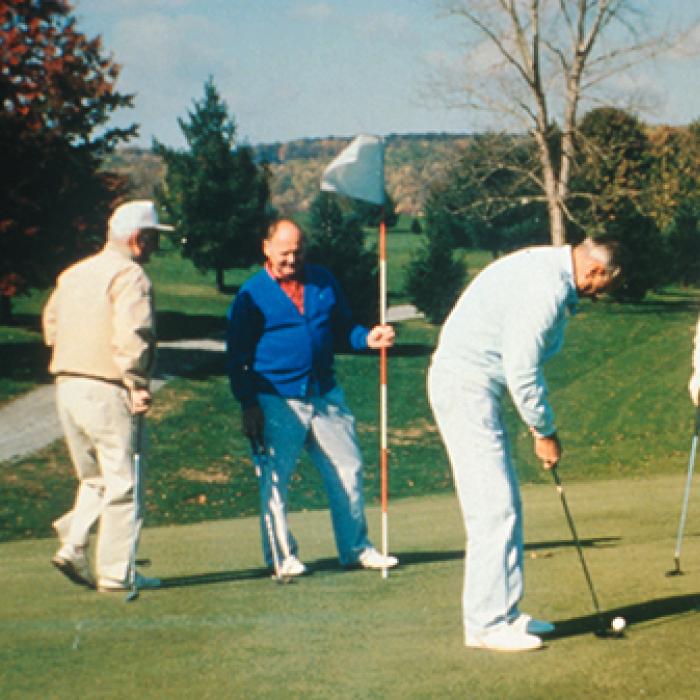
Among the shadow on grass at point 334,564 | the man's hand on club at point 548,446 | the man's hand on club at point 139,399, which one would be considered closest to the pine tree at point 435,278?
the shadow on grass at point 334,564

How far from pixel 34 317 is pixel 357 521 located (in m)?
27.3

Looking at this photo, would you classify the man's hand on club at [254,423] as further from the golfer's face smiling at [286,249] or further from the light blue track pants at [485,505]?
the light blue track pants at [485,505]

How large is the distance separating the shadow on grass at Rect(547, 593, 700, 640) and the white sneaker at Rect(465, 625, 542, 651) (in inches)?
10.0

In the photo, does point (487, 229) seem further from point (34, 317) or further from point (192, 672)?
point (192, 672)

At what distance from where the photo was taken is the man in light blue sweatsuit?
16.2 ft

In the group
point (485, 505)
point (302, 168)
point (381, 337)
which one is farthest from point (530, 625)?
point (302, 168)

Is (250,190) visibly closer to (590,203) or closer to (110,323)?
(590,203)

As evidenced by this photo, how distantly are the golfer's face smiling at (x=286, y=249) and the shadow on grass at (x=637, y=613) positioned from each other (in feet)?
8.34

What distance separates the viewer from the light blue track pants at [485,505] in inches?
200

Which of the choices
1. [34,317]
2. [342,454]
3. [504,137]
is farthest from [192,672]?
[504,137]

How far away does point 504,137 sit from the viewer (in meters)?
41.7

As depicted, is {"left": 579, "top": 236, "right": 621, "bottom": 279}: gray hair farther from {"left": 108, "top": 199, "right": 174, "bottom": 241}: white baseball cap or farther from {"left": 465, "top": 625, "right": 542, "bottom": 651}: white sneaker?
{"left": 108, "top": 199, "right": 174, "bottom": 241}: white baseball cap

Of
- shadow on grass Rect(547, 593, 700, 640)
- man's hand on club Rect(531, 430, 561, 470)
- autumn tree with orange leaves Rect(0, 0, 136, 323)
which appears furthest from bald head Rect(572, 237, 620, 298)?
autumn tree with orange leaves Rect(0, 0, 136, 323)

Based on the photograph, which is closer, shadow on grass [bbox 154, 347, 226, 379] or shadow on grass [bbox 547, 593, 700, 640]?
shadow on grass [bbox 547, 593, 700, 640]
